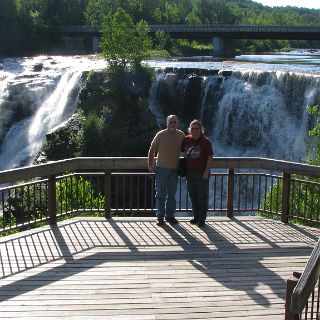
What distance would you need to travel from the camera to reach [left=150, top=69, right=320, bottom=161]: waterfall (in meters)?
25.3

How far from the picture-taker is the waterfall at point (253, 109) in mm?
25312

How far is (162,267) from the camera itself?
688 centimetres

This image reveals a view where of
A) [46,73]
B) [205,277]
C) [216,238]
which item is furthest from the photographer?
[46,73]

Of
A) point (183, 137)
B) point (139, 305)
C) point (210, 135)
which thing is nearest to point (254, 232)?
point (183, 137)

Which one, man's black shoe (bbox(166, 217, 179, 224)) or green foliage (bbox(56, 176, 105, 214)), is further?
green foliage (bbox(56, 176, 105, 214))

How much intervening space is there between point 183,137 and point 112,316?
3396mm

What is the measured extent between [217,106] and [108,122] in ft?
19.8

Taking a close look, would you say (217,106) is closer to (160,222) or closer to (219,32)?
(160,222)

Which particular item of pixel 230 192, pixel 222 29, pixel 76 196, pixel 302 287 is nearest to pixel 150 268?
pixel 230 192

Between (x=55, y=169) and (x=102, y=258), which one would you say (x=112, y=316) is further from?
(x=55, y=169)

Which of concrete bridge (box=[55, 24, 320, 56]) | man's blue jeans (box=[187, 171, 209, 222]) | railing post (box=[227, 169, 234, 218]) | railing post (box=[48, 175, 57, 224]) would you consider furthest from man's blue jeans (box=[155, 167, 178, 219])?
concrete bridge (box=[55, 24, 320, 56])

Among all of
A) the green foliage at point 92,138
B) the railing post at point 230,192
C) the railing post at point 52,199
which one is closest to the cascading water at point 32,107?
the green foliage at point 92,138

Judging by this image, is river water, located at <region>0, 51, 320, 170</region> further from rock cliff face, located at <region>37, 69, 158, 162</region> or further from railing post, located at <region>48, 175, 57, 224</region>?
railing post, located at <region>48, 175, 57, 224</region>

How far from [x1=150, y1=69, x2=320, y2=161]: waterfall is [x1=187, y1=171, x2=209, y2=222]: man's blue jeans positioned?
51.8 ft
